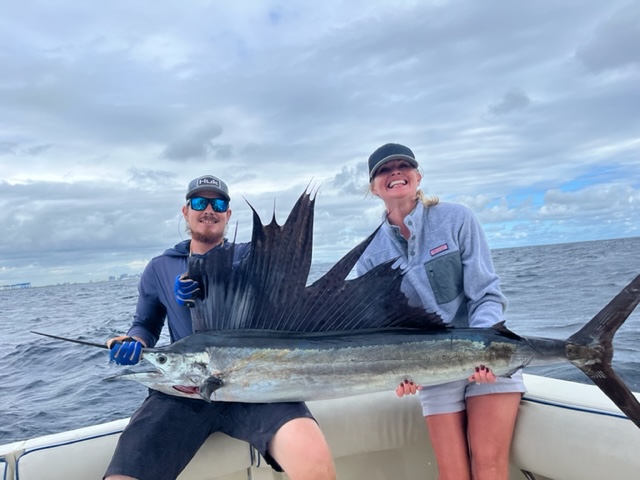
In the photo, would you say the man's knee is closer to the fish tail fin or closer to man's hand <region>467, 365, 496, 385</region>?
man's hand <region>467, 365, 496, 385</region>

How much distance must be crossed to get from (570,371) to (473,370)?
3.58m

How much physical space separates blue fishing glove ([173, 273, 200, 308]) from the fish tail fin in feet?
4.85

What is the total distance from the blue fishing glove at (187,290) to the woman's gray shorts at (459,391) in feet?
3.49

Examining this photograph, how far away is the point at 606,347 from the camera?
172cm

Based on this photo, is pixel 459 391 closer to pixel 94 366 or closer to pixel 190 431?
pixel 190 431

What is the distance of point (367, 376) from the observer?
1833mm

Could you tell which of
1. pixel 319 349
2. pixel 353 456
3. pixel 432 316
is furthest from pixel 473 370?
pixel 353 456

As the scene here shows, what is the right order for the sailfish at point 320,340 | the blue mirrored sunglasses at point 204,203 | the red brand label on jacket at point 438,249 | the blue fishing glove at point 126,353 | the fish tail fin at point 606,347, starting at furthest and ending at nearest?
the blue mirrored sunglasses at point 204,203, the red brand label on jacket at point 438,249, the blue fishing glove at point 126,353, the sailfish at point 320,340, the fish tail fin at point 606,347

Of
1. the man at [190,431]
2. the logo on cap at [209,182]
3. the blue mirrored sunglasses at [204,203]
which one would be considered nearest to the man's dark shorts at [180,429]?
the man at [190,431]

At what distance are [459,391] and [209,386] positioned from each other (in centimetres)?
105

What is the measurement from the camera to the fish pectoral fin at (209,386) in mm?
1821

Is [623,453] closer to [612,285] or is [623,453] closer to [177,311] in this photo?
[177,311]

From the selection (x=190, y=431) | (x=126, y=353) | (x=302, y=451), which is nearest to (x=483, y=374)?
(x=302, y=451)

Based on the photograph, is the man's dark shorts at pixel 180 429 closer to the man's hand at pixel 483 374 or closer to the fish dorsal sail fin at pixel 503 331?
the man's hand at pixel 483 374
